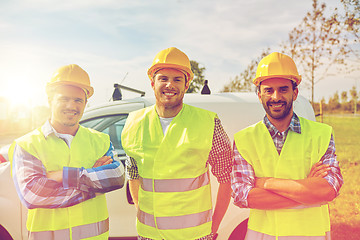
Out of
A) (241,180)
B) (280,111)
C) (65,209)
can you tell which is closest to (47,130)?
(65,209)

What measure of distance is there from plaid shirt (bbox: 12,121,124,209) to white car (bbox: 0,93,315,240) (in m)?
1.04

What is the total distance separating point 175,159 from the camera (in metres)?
2.03

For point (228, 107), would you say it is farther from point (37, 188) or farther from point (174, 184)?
point (37, 188)

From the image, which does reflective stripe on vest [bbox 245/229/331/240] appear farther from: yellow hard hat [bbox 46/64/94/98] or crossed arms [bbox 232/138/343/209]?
yellow hard hat [bbox 46/64/94/98]

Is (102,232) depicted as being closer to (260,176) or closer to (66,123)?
(66,123)

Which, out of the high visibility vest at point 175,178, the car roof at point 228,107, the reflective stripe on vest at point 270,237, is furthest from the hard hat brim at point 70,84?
the reflective stripe on vest at point 270,237

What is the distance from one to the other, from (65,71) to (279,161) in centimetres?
151

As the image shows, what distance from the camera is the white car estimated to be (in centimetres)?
319

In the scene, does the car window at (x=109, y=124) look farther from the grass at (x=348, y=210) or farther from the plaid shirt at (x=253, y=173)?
the grass at (x=348, y=210)

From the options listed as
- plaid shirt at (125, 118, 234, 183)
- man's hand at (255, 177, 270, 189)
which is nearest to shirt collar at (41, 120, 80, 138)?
plaid shirt at (125, 118, 234, 183)

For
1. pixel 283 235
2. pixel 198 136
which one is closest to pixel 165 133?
pixel 198 136

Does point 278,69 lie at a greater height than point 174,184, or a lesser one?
greater

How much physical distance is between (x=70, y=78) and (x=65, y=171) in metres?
0.62

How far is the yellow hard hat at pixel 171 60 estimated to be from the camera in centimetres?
210
